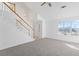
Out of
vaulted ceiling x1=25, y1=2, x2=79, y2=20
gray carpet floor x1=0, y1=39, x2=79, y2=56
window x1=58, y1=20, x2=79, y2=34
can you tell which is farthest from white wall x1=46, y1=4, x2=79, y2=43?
gray carpet floor x1=0, y1=39, x2=79, y2=56

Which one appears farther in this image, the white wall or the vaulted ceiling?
the white wall

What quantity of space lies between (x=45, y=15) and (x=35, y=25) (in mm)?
1468

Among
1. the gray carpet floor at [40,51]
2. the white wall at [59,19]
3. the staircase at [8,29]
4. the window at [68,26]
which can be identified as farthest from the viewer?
the window at [68,26]

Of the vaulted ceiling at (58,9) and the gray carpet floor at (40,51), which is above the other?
the vaulted ceiling at (58,9)

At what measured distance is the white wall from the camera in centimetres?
971

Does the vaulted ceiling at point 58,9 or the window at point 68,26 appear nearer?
the vaulted ceiling at point 58,9

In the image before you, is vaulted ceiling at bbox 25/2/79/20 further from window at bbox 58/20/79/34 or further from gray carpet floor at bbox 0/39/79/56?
gray carpet floor at bbox 0/39/79/56

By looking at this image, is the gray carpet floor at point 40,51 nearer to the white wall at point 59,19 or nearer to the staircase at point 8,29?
the staircase at point 8,29

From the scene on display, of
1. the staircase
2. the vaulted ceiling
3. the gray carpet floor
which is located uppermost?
the vaulted ceiling

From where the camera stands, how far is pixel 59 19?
11.5m

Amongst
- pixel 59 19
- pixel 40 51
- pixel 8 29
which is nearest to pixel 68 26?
pixel 59 19

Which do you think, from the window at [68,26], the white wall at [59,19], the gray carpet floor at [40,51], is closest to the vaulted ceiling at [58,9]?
the white wall at [59,19]

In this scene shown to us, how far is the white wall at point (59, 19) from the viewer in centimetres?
971

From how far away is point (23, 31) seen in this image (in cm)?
793
